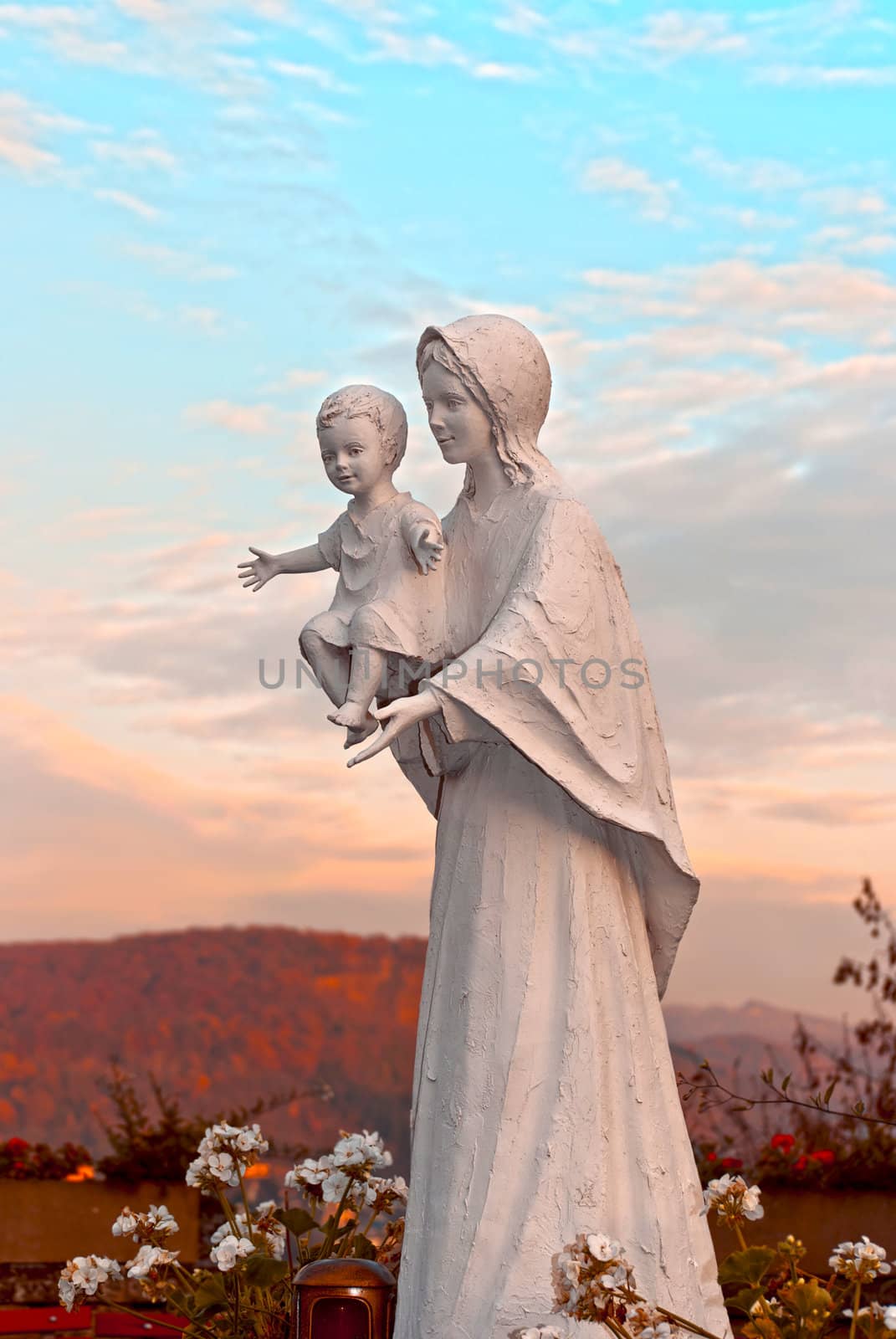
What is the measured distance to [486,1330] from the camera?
397cm

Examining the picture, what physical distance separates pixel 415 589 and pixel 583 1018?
49.9 inches

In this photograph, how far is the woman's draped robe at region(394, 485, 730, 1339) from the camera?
161 inches

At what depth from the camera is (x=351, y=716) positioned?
14.3 feet

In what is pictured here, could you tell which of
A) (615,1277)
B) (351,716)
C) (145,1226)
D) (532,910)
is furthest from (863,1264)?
(145,1226)

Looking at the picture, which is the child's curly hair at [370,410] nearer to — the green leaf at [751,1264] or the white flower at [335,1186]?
the green leaf at [751,1264]

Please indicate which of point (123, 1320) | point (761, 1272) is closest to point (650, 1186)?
point (761, 1272)

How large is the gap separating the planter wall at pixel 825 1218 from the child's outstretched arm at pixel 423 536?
4201 millimetres

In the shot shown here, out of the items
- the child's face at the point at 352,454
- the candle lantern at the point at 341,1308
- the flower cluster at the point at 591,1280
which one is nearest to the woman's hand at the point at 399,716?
the child's face at the point at 352,454

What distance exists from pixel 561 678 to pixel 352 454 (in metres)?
0.86

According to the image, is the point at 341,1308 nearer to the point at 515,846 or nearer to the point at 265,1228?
the point at 265,1228

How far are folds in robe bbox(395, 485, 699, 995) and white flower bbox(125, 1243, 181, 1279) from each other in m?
1.70

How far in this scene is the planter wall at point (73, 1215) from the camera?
303 inches

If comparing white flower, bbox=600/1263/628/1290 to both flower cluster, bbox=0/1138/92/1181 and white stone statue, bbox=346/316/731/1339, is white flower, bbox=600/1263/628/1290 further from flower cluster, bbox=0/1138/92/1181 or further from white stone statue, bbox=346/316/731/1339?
flower cluster, bbox=0/1138/92/1181

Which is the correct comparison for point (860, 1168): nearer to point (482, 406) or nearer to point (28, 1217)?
point (28, 1217)
